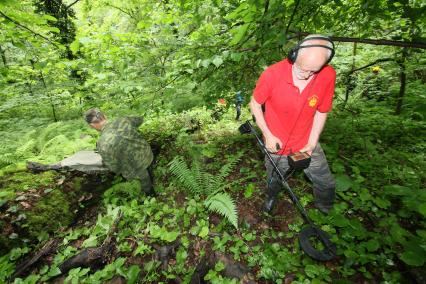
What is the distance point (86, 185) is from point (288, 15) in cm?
435

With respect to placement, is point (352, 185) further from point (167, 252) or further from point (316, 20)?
point (167, 252)

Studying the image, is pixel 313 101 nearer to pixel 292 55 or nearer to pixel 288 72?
pixel 288 72

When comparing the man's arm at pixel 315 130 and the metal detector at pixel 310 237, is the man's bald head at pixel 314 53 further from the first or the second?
the metal detector at pixel 310 237

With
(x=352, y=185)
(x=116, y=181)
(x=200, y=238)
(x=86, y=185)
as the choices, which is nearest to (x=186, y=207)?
(x=200, y=238)

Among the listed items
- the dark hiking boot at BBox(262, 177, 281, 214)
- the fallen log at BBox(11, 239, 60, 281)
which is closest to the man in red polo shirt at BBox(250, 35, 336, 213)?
the dark hiking boot at BBox(262, 177, 281, 214)

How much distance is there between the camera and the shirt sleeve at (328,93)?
2643 millimetres

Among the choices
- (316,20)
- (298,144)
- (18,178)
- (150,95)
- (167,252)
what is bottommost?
(167,252)

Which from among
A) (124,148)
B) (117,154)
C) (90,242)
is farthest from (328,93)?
(90,242)

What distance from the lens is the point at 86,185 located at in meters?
4.58

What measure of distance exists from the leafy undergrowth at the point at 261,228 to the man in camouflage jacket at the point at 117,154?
0.32 meters

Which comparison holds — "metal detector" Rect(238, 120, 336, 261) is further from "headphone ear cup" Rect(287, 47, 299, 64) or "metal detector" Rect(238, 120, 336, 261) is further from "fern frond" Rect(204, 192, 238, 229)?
"headphone ear cup" Rect(287, 47, 299, 64)

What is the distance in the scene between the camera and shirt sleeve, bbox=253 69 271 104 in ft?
8.79

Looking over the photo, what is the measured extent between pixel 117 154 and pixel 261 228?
273cm

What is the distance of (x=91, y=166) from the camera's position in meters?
4.78
